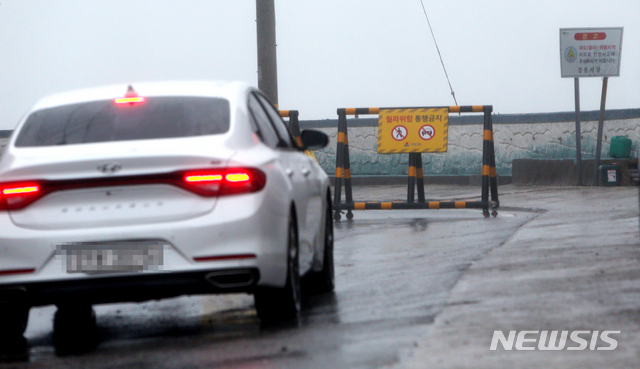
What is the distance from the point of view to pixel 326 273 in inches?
299

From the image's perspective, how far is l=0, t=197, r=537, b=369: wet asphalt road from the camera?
525 cm

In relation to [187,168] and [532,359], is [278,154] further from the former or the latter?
[532,359]

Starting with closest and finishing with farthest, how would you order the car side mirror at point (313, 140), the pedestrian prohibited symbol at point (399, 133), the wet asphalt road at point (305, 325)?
the wet asphalt road at point (305, 325) < the car side mirror at point (313, 140) < the pedestrian prohibited symbol at point (399, 133)

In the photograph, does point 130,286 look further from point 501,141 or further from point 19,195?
point 501,141

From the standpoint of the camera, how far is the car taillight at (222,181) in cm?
562

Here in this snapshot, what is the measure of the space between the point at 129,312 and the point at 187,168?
6.38 feet

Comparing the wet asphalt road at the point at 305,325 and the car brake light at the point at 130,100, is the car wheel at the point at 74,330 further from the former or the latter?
the car brake light at the point at 130,100

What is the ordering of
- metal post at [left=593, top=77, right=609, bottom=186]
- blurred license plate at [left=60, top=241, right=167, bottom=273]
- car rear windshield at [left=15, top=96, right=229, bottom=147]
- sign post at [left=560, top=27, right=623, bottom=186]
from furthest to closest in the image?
sign post at [left=560, top=27, right=623, bottom=186]
metal post at [left=593, top=77, right=609, bottom=186]
car rear windshield at [left=15, top=96, right=229, bottom=147]
blurred license plate at [left=60, top=241, right=167, bottom=273]

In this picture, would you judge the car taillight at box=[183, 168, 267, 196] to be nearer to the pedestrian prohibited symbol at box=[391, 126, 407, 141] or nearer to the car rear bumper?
the car rear bumper

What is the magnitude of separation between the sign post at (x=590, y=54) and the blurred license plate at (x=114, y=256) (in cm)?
1512

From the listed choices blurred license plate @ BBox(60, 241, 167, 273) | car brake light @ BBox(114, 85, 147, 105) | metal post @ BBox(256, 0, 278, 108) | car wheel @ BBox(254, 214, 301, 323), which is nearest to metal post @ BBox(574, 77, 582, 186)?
metal post @ BBox(256, 0, 278, 108)

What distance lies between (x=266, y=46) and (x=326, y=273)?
23.7ft

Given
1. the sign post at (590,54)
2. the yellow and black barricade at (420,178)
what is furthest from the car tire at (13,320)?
the sign post at (590,54)

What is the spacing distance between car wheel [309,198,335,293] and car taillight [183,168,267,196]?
189 centimetres
